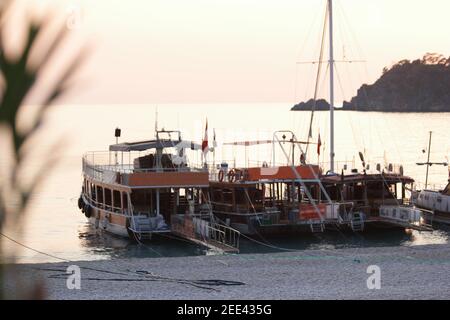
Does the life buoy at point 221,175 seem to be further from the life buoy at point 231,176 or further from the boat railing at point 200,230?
the boat railing at point 200,230

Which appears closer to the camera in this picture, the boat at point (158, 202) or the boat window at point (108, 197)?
the boat at point (158, 202)

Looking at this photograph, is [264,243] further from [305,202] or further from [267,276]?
[267,276]

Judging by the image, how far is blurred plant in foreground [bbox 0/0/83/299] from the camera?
267 centimetres

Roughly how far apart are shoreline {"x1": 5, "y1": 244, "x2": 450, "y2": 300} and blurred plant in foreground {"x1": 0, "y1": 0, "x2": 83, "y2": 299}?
18.3m

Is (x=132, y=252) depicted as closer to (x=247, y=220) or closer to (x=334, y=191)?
(x=247, y=220)

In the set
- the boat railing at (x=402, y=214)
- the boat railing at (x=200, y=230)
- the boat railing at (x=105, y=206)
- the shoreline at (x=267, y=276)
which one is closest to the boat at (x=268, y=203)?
the boat railing at (x=200, y=230)

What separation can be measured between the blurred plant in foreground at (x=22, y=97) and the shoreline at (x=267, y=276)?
721 inches

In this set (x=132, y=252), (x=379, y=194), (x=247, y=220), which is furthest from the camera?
(x=379, y=194)

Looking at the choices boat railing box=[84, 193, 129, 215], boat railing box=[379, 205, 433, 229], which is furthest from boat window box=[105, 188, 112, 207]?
boat railing box=[379, 205, 433, 229]

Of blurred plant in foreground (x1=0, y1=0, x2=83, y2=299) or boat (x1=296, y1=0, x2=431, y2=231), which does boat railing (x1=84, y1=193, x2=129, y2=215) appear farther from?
blurred plant in foreground (x1=0, y1=0, x2=83, y2=299)

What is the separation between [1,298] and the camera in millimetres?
3445

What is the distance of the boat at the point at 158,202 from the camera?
37.3 meters
